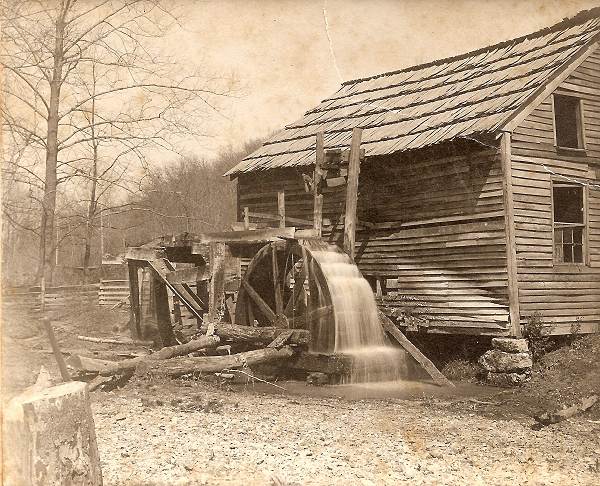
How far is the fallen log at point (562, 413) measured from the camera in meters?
7.43

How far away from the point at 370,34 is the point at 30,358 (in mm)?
6618

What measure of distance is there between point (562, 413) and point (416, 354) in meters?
3.20

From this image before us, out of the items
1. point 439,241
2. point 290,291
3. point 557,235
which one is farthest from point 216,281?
point 557,235

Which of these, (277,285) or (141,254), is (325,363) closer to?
(277,285)

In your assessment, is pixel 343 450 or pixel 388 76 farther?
pixel 388 76

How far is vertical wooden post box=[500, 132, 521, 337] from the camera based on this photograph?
10.7 m

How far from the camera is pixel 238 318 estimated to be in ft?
40.3

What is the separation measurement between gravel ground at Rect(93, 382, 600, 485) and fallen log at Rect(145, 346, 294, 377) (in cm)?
28

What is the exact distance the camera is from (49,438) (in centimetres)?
348

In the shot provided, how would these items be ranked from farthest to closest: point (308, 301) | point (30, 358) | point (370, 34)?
point (308, 301)
point (30, 358)
point (370, 34)

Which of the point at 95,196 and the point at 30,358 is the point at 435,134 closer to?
the point at 95,196

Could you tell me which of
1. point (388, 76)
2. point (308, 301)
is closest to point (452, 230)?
point (308, 301)

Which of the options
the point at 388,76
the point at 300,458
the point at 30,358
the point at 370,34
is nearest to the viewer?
the point at 300,458

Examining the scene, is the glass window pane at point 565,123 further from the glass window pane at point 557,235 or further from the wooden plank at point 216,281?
the wooden plank at point 216,281
